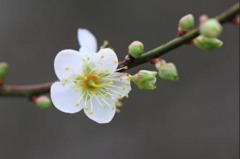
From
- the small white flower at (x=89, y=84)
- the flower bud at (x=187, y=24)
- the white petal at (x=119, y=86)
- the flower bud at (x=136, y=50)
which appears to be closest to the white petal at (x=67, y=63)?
the small white flower at (x=89, y=84)

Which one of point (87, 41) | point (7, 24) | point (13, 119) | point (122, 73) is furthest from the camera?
point (7, 24)

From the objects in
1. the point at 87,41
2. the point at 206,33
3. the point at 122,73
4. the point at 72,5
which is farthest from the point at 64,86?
the point at 72,5

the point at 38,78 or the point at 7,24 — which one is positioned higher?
the point at 7,24

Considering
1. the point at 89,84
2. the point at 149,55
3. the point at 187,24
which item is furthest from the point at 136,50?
the point at 89,84

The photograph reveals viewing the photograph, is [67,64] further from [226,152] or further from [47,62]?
[226,152]

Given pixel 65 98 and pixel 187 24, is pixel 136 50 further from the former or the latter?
pixel 65 98

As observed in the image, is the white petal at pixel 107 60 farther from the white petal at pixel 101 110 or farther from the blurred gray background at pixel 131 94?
the blurred gray background at pixel 131 94

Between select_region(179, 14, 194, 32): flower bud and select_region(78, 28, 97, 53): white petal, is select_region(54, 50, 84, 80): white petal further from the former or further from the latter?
select_region(179, 14, 194, 32): flower bud

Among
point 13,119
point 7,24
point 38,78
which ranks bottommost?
point 13,119

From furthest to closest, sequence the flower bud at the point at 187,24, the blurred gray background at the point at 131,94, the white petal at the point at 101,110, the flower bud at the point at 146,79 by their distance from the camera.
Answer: the blurred gray background at the point at 131,94
the white petal at the point at 101,110
the flower bud at the point at 146,79
the flower bud at the point at 187,24
